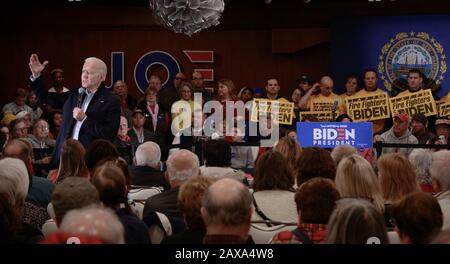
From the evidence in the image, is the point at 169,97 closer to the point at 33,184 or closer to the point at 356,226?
the point at 33,184

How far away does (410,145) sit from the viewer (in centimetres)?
839

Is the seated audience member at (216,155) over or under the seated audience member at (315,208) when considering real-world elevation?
over

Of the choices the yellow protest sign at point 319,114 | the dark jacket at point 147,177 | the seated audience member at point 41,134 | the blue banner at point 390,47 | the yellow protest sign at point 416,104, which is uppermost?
the blue banner at point 390,47

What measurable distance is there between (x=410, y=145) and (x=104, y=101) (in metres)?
3.09

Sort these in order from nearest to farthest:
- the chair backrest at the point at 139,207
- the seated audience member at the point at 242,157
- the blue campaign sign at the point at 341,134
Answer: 1. the chair backrest at the point at 139,207
2. the blue campaign sign at the point at 341,134
3. the seated audience member at the point at 242,157

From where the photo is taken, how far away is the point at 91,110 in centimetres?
706

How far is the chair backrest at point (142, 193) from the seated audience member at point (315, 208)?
1846 millimetres

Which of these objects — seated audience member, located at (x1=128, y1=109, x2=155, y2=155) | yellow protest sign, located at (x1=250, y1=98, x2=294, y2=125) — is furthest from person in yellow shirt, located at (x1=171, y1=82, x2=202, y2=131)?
yellow protest sign, located at (x1=250, y1=98, x2=294, y2=125)

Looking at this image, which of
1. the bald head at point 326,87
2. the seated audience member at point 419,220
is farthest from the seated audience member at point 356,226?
the bald head at point 326,87

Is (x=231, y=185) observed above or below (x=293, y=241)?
above

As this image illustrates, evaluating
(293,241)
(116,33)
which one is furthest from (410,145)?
(116,33)

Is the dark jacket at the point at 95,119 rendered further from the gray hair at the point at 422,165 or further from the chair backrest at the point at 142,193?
the gray hair at the point at 422,165

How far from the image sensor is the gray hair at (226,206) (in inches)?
141
